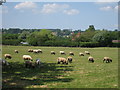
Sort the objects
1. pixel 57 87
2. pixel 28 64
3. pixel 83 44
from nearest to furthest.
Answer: pixel 57 87
pixel 28 64
pixel 83 44

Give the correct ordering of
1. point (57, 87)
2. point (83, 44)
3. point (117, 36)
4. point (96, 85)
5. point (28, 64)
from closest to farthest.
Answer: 1. point (57, 87)
2. point (96, 85)
3. point (28, 64)
4. point (83, 44)
5. point (117, 36)

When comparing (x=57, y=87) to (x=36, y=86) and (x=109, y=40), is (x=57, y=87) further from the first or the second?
(x=109, y=40)

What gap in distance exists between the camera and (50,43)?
300ft

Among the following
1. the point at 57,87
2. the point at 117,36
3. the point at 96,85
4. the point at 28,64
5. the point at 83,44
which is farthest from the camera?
the point at 117,36

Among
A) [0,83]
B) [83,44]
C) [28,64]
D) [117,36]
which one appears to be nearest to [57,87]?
[0,83]

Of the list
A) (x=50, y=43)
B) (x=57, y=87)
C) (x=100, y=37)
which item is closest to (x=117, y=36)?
(x=100, y=37)

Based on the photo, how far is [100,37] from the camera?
9319 centimetres

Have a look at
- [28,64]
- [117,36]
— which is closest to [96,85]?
[28,64]

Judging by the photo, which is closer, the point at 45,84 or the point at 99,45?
the point at 45,84

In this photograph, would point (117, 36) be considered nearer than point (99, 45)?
No

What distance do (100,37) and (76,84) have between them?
270 ft

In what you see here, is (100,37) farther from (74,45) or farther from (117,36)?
(117,36)

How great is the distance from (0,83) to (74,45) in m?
77.7

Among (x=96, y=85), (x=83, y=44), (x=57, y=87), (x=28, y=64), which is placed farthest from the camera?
(x=83, y=44)
